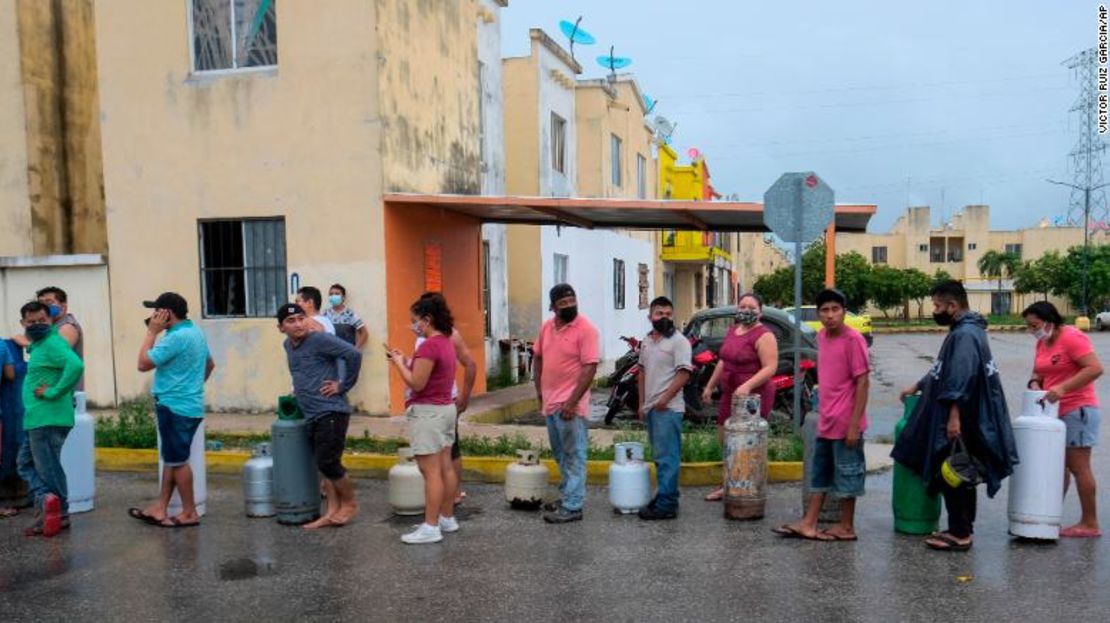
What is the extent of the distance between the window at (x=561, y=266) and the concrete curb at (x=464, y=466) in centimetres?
1124

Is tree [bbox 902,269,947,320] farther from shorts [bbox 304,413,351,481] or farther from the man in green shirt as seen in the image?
the man in green shirt

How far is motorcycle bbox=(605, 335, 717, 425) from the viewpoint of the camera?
36.8ft

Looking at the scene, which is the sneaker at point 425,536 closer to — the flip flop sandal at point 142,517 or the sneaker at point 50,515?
the flip flop sandal at point 142,517

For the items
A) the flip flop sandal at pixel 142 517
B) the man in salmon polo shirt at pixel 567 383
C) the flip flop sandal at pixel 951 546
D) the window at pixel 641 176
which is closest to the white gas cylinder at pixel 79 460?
the flip flop sandal at pixel 142 517

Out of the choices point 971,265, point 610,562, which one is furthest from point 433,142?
point 971,265

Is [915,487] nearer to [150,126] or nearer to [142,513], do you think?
[142,513]

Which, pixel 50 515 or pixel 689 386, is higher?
pixel 689 386

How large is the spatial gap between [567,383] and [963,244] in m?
80.3

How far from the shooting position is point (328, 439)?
6.57 m

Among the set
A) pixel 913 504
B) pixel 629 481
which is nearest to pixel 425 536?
pixel 629 481

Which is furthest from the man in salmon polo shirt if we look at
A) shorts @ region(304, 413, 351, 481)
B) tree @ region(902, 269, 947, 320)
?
tree @ region(902, 269, 947, 320)

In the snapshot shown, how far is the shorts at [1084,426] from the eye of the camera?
6.23m

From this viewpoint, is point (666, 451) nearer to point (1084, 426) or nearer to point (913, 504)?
point (913, 504)

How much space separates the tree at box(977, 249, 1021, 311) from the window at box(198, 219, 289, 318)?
67.9m
